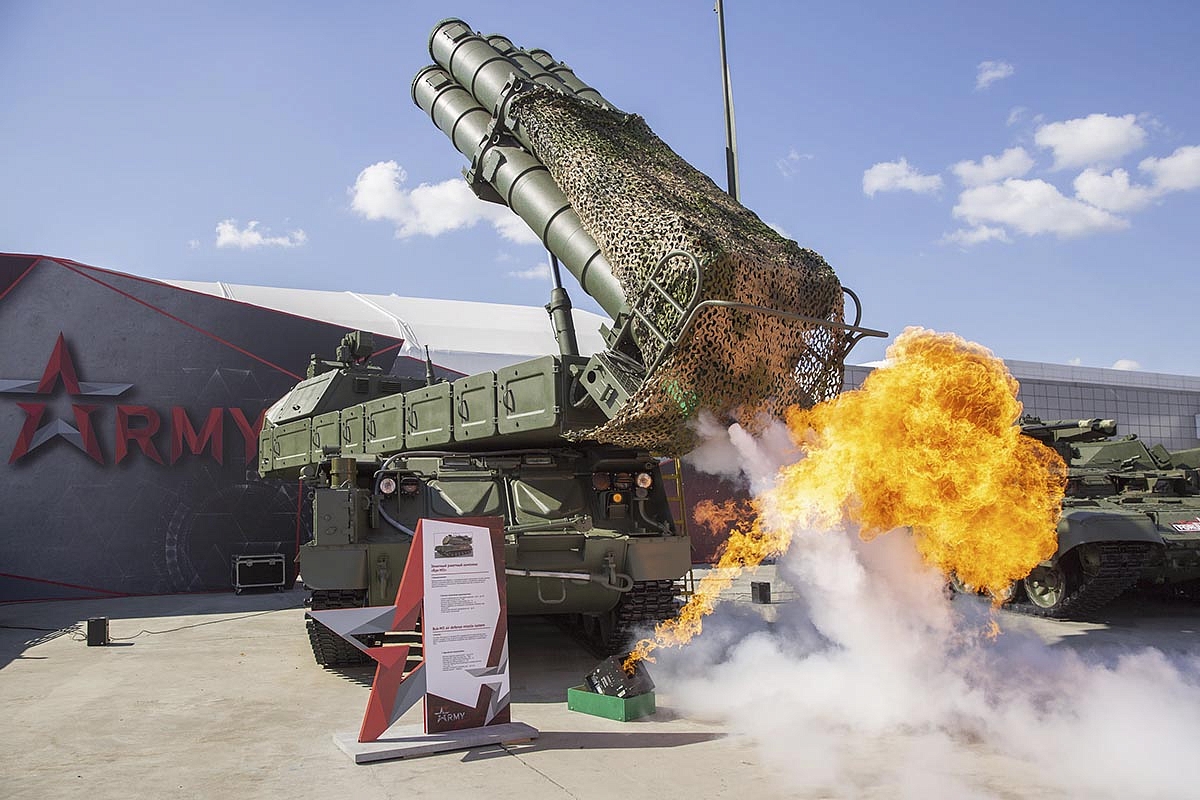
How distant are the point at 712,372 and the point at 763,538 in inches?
64.6

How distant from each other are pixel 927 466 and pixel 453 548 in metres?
3.36

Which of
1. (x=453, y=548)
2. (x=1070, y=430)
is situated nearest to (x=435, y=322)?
(x=1070, y=430)

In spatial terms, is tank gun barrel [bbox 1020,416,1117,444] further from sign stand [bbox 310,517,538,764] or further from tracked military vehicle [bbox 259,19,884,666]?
sign stand [bbox 310,517,538,764]

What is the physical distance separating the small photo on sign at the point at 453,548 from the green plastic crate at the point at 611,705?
152cm

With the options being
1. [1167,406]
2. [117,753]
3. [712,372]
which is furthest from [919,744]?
[1167,406]

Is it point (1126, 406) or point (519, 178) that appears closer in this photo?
point (519, 178)

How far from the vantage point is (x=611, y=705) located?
682 centimetres

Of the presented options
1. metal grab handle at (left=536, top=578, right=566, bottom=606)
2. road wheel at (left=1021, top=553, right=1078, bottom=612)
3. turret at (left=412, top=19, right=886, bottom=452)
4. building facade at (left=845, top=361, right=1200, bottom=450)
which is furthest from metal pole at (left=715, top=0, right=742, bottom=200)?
building facade at (left=845, top=361, right=1200, bottom=450)

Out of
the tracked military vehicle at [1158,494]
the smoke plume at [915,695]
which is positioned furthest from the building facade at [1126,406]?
the smoke plume at [915,695]

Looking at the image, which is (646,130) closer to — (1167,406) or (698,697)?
(698,697)

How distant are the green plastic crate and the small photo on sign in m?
1.52

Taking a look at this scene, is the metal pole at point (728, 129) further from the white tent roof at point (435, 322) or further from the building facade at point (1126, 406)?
the building facade at point (1126, 406)

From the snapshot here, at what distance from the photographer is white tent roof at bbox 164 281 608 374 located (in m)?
23.8

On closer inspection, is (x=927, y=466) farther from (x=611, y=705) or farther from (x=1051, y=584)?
(x=1051, y=584)
